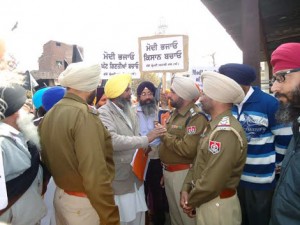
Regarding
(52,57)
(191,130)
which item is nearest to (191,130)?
(191,130)

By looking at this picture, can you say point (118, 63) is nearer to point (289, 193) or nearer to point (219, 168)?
point (219, 168)

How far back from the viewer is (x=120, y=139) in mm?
3008

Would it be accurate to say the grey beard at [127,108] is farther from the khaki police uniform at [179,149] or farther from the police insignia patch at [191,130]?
the police insignia patch at [191,130]

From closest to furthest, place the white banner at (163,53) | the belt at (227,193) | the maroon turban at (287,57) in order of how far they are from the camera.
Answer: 1. the maroon turban at (287,57)
2. the belt at (227,193)
3. the white banner at (163,53)

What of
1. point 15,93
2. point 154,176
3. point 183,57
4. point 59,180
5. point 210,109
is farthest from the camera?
point 183,57

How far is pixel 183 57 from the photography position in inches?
207

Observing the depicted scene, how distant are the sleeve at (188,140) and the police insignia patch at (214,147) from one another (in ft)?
2.63

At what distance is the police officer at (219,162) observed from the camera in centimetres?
223

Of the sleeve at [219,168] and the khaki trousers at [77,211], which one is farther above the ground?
the sleeve at [219,168]

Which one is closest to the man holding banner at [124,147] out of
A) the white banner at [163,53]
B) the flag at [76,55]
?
the flag at [76,55]

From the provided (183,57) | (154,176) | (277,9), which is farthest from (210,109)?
(277,9)

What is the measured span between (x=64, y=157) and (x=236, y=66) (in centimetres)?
206

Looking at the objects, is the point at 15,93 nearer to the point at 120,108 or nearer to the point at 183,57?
the point at 120,108

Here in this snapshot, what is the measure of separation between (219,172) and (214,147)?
21cm
